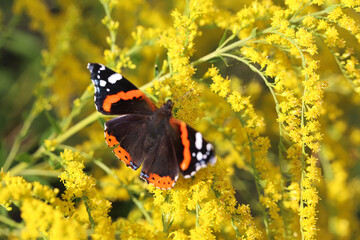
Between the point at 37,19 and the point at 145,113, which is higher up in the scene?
the point at 37,19

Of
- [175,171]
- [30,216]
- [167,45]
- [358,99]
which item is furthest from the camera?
[358,99]

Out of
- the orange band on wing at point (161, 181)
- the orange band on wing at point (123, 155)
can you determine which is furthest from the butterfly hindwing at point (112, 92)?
the orange band on wing at point (161, 181)

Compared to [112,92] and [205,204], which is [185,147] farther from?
[112,92]

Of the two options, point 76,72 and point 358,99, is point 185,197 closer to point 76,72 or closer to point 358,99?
point 76,72

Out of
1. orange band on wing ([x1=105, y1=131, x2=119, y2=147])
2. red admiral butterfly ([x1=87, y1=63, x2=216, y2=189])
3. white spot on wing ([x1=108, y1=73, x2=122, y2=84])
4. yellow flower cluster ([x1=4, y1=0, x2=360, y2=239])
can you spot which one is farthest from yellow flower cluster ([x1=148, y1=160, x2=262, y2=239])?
white spot on wing ([x1=108, y1=73, x2=122, y2=84])

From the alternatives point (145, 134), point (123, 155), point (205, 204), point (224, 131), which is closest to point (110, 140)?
point (123, 155)

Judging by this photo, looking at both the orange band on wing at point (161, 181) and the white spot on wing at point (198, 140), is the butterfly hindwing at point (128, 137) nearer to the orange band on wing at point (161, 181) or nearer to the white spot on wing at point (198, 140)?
the orange band on wing at point (161, 181)

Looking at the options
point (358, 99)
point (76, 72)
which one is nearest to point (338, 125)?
point (358, 99)

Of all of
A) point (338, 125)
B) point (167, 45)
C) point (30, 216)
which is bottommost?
point (30, 216)
